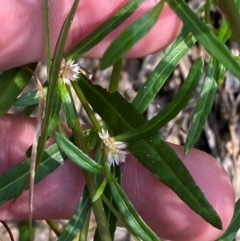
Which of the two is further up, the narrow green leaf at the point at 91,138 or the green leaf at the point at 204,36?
the green leaf at the point at 204,36

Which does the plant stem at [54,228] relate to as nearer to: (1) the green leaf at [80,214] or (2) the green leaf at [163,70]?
(1) the green leaf at [80,214]

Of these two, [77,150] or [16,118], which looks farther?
[16,118]

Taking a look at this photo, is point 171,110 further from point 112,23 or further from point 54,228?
point 54,228

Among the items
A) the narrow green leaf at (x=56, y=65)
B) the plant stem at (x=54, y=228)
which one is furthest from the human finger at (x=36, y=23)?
the plant stem at (x=54, y=228)

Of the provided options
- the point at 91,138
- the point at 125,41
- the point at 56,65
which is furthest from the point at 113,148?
the point at 125,41

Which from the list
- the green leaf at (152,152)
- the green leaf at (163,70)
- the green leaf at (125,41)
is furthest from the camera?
the green leaf at (163,70)

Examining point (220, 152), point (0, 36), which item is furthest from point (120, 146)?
point (220, 152)

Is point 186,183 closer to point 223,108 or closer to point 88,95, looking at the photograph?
point 88,95
